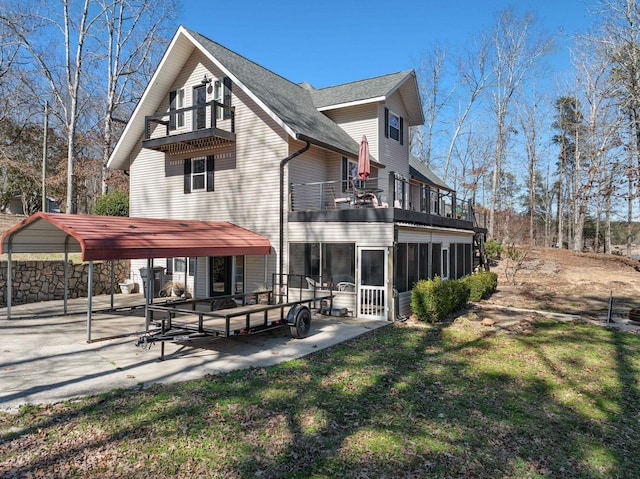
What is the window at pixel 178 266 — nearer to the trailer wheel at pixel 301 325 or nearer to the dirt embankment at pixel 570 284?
the trailer wheel at pixel 301 325

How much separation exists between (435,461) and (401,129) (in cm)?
1749

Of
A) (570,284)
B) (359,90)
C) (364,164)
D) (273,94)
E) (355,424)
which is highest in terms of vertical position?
(359,90)

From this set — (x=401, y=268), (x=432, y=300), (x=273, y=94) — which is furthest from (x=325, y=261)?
(x=273, y=94)

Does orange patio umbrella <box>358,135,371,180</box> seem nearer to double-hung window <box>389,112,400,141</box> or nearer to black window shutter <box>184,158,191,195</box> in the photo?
double-hung window <box>389,112,400,141</box>

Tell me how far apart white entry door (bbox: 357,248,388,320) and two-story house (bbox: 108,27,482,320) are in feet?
0.10

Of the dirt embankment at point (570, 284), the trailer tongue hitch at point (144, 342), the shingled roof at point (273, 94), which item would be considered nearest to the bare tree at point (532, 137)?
the dirt embankment at point (570, 284)

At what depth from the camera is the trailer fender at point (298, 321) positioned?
949 centimetres

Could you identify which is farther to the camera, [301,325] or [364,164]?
[364,164]

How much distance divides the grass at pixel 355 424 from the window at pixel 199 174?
32.6 feet

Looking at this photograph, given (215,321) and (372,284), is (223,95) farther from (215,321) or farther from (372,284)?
(215,321)

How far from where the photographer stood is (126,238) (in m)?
9.27

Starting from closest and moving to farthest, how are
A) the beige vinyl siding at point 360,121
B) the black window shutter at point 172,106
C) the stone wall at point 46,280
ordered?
the stone wall at point 46,280
the black window shutter at point 172,106
the beige vinyl siding at point 360,121

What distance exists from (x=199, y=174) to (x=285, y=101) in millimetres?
4571

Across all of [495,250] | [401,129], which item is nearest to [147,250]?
[401,129]
